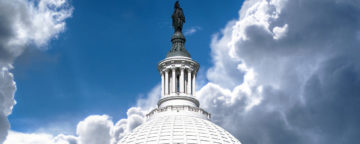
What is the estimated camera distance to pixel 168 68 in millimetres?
84688

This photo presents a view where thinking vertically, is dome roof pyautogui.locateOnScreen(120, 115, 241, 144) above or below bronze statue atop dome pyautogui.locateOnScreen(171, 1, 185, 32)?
below

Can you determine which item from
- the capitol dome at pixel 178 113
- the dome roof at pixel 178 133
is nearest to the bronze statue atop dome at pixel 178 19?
the capitol dome at pixel 178 113

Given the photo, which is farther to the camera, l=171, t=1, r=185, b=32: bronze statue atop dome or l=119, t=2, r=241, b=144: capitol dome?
l=171, t=1, r=185, b=32: bronze statue atop dome

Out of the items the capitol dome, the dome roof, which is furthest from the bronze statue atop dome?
the dome roof

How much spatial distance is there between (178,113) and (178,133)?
9572 mm

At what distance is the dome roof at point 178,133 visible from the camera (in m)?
67.4

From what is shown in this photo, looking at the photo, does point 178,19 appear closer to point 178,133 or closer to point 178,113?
point 178,113

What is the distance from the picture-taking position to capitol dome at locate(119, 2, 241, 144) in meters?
68.4

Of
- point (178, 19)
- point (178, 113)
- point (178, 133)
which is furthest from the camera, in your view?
point (178, 19)

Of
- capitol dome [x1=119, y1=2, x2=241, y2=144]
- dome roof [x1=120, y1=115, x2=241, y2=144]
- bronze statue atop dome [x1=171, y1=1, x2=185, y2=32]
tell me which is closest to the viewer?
dome roof [x1=120, y1=115, x2=241, y2=144]

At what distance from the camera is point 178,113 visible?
256 feet

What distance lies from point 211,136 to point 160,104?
15.1 meters

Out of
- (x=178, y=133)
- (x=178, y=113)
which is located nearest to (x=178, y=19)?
(x=178, y=113)

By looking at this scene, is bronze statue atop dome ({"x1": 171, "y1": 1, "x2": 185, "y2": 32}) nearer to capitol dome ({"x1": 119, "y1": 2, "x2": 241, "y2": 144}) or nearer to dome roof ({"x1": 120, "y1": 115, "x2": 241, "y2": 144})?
capitol dome ({"x1": 119, "y1": 2, "x2": 241, "y2": 144})
